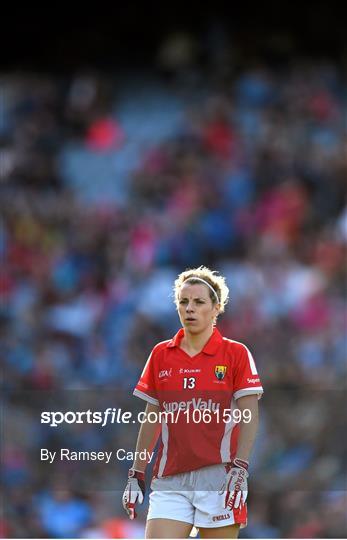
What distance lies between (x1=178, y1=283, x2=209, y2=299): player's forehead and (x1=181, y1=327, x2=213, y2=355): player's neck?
0.36 ft

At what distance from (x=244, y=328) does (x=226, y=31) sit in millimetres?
3037

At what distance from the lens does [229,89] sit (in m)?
9.16

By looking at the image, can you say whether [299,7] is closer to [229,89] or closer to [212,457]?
[229,89]

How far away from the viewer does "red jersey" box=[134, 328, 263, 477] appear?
3416mm

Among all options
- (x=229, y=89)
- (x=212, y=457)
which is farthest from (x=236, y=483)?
(x=229, y=89)

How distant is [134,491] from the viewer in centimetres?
348

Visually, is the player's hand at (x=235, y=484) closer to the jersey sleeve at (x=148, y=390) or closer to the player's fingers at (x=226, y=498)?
the player's fingers at (x=226, y=498)

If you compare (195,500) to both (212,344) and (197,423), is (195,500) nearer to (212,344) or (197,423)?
(197,423)

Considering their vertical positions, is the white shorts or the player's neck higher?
the player's neck

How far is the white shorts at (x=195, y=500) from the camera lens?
3416mm

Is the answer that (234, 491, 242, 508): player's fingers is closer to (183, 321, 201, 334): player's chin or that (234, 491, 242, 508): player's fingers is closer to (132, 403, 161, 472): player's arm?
(132, 403, 161, 472): player's arm

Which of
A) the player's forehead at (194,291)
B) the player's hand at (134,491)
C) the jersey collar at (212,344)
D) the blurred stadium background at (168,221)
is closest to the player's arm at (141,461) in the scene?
the player's hand at (134,491)

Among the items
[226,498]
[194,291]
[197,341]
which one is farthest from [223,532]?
[194,291]

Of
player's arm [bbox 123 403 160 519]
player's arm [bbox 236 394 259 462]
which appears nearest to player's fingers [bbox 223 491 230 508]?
player's arm [bbox 236 394 259 462]
